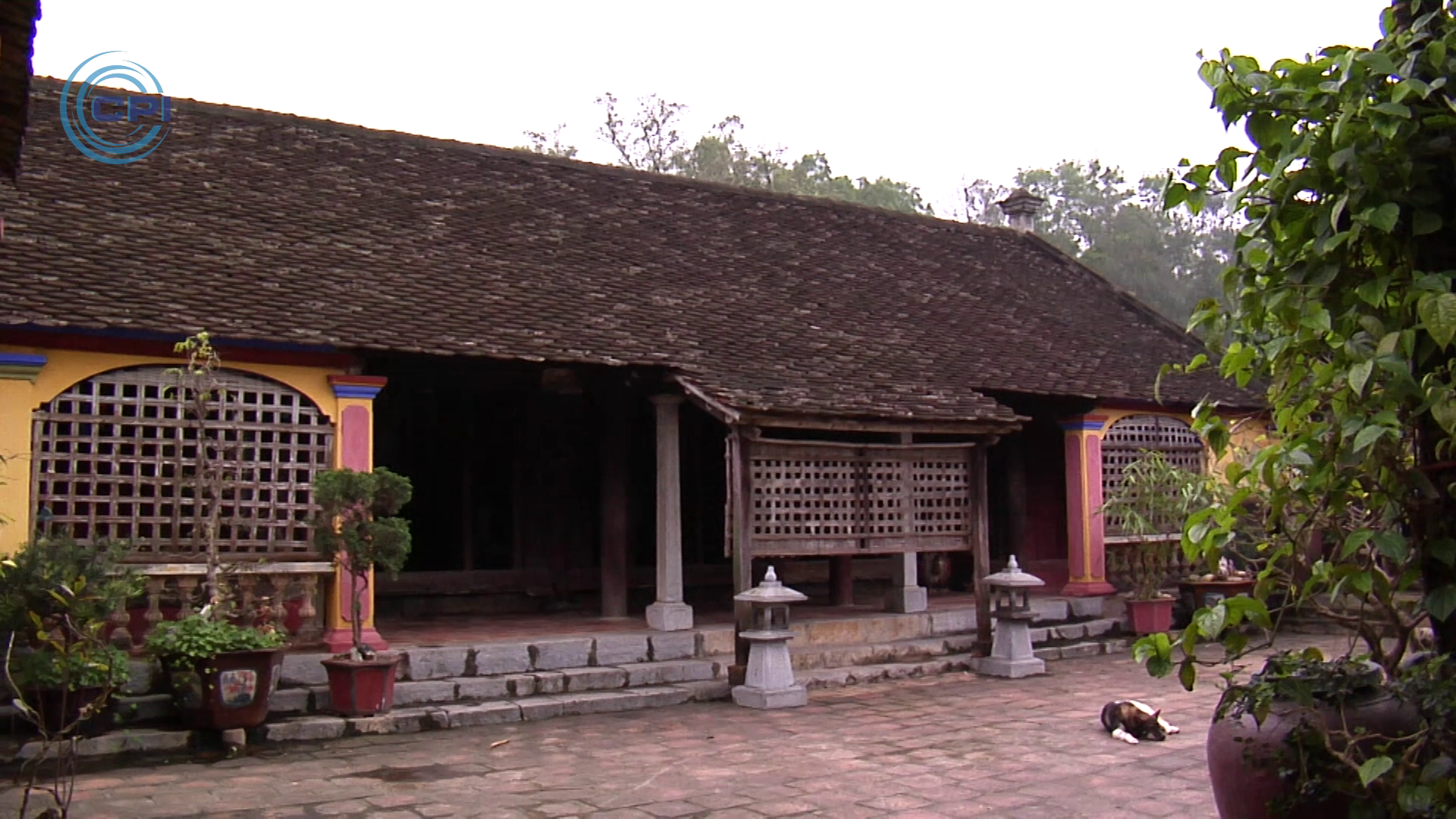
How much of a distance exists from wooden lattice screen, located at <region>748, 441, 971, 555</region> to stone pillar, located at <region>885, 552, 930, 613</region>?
0.92 meters

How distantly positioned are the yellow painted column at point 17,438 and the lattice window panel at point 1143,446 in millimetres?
10794

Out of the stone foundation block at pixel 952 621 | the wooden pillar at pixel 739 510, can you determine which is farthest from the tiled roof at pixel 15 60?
the stone foundation block at pixel 952 621

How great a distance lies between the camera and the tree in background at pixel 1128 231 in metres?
43.5

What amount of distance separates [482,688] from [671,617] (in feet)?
6.89

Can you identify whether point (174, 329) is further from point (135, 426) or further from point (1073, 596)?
point (1073, 596)

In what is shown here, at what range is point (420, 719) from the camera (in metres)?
8.48

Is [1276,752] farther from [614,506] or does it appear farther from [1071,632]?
[1071,632]

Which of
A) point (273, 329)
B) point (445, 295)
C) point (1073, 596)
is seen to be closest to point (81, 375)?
point (273, 329)

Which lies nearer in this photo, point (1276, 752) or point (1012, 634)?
point (1276, 752)

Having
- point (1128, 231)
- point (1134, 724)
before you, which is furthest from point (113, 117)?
point (1128, 231)

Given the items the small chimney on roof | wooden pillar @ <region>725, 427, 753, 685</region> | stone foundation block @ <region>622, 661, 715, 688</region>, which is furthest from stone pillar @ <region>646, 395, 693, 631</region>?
the small chimney on roof

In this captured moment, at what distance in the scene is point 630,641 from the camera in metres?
10.2

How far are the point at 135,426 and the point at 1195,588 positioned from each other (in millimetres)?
10675

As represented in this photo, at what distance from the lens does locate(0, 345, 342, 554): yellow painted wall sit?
26.8 ft
